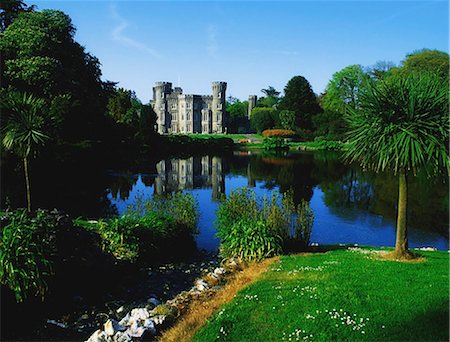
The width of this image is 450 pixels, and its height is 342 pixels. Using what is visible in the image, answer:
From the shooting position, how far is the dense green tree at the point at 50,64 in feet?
85.6

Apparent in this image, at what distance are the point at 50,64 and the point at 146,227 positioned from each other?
18.9 meters

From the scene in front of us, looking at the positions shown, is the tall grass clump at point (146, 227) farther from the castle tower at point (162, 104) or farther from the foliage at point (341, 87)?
the castle tower at point (162, 104)

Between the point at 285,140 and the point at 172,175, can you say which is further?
the point at 285,140

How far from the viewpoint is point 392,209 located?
74.4 ft

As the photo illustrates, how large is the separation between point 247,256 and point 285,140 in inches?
2631

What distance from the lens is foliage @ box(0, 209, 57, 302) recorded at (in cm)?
829

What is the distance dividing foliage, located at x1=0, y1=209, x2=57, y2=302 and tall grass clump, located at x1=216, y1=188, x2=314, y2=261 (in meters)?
4.96

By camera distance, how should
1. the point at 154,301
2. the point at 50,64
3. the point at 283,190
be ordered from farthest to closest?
1. the point at 283,190
2. the point at 50,64
3. the point at 154,301

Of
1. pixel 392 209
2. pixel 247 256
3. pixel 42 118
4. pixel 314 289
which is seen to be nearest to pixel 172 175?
pixel 392 209

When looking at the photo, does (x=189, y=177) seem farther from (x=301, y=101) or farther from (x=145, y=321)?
(x=301, y=101)

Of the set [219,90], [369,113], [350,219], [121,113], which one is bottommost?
[350,219]

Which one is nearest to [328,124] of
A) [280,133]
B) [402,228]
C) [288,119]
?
[280,133]

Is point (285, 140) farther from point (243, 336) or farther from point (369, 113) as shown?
point (243, 336)

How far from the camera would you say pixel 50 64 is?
26641 mm
